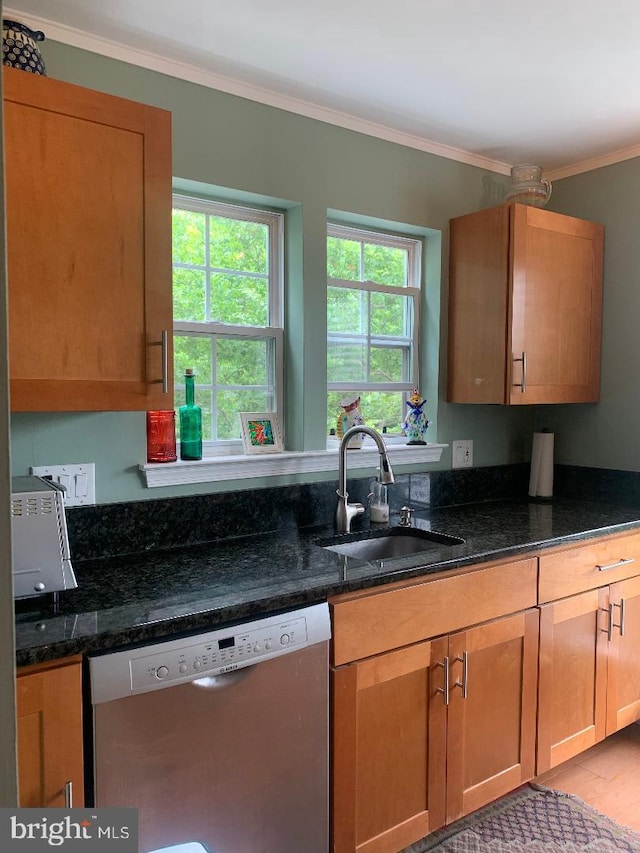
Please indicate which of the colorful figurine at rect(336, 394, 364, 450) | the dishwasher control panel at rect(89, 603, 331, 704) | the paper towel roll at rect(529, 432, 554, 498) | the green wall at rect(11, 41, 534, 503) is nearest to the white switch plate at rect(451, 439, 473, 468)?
the green wall at rect(11, 41, 534, 503)

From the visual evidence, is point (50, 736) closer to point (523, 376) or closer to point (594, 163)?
point (523, 376)

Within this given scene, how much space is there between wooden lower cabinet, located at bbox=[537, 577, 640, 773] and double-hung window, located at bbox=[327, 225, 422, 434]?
3.34 ft

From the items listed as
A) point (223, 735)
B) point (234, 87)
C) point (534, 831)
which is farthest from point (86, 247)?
point (534, 831)

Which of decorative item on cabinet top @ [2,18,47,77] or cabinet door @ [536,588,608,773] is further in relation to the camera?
cabinet door @ [536,588,608,773]

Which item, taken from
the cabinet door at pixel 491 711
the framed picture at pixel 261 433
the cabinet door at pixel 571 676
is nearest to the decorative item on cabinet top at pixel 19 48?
the framed picture at pixel 261 433

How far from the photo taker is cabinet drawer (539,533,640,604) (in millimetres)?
2143

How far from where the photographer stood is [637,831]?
6.74 ft

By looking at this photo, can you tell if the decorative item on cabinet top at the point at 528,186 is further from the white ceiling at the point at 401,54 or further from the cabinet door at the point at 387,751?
the cabinet door at the point at 387,751

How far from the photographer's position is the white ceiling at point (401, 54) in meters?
1.73

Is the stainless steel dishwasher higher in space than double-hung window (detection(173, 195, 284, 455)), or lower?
lower

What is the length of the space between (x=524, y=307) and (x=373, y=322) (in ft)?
1.98

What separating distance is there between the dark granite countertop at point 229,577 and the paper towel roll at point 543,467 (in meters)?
0.43

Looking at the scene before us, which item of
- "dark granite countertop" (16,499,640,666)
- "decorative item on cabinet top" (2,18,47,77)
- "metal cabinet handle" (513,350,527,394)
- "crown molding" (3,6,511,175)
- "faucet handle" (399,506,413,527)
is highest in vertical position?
"crown molding" (3,6,511,175)

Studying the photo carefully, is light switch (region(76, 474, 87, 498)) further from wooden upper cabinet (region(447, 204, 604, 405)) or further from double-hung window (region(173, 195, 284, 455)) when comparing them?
wooden upper cabinet (region(447, 204, 604, 405))
